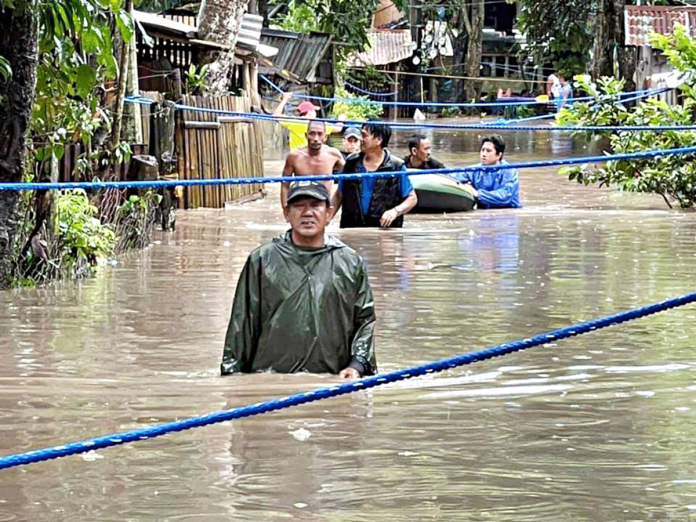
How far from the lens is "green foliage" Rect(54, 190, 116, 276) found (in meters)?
10.5

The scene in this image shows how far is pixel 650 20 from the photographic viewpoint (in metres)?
29.3

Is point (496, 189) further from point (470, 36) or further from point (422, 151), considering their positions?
point (470, 36)

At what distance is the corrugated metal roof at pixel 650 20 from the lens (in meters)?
29.1

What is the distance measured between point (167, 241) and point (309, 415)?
7.58 metres

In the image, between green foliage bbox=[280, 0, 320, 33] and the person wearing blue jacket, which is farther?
green foliage bbox=[280, 0, 320, 33]

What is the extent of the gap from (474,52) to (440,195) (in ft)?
116

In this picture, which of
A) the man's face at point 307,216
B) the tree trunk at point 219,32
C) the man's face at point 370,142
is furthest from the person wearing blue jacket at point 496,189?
the man's face at point 307,216

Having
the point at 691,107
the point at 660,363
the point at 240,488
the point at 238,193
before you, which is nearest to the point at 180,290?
the point at 660,363

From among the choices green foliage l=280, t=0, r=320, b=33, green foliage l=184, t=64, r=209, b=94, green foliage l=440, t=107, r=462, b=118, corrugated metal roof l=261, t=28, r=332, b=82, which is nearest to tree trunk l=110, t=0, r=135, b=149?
green foliage l=184, t=64, r=209, b=94

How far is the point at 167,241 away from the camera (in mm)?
13422

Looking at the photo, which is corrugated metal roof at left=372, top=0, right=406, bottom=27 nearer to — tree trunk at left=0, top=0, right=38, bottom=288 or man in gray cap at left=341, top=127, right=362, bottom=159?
man in gray cap at left=341, top=127, right=362, bottom=159

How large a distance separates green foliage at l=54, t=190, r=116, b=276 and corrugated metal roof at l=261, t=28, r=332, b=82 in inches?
793

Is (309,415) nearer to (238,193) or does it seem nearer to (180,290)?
(180,290)

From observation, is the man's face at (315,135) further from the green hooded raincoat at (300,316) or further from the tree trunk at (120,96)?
the green hooded raincoat at (300,316)
